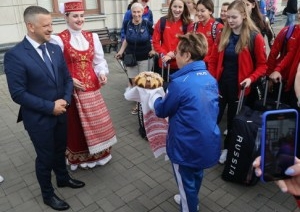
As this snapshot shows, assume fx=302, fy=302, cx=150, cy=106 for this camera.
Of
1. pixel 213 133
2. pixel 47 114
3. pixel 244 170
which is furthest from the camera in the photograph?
pixel 244 170

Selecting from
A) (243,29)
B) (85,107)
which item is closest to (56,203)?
(85,107)

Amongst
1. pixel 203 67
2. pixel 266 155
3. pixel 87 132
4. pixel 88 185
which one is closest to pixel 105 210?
pixel 88 185

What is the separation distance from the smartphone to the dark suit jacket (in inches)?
74.6

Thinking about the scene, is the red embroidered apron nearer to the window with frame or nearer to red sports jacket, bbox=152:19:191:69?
red sports jacket, bbox=152:19:191:69

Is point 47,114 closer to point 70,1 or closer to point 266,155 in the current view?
point 70,1

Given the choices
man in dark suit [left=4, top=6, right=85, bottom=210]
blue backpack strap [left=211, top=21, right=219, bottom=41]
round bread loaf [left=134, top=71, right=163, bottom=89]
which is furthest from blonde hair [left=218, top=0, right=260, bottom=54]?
man in dark suit [left=4, top=6, right=85, bottom=210]

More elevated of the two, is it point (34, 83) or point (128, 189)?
point (34, 83)

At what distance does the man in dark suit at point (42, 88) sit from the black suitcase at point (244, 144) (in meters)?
1.82

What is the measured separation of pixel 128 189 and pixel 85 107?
106 centimetres

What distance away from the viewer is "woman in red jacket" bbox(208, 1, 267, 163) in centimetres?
345

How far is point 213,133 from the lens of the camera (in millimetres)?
2543

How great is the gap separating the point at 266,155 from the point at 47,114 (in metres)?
1.99

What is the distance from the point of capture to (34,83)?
8.84 feet

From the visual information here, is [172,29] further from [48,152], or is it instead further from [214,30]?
[48,152]
